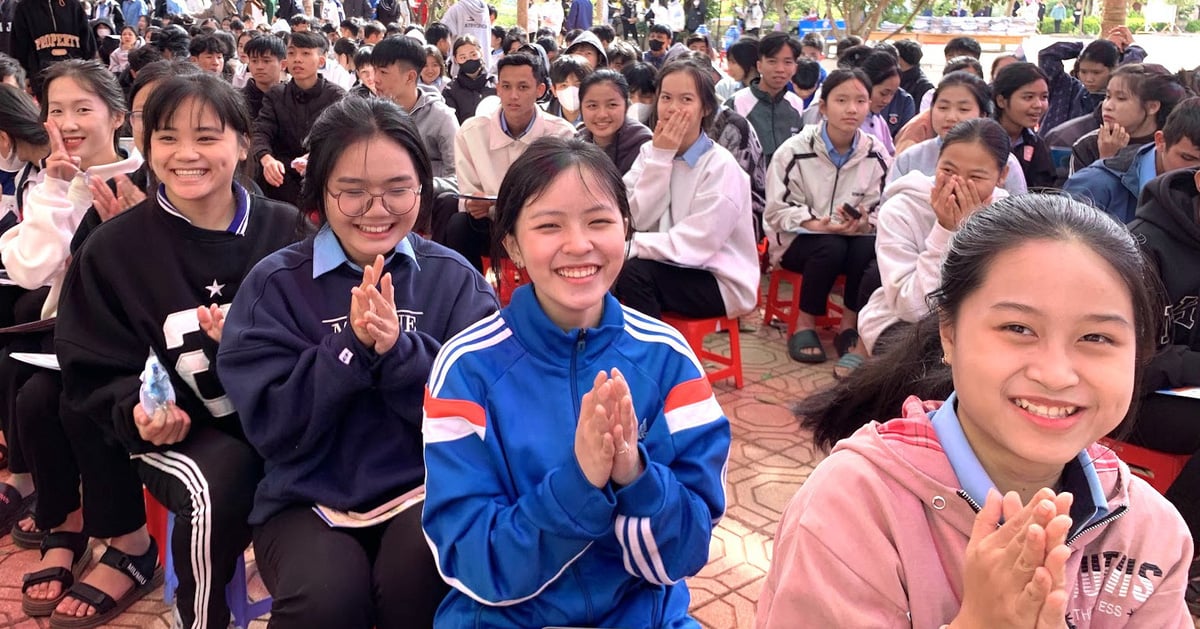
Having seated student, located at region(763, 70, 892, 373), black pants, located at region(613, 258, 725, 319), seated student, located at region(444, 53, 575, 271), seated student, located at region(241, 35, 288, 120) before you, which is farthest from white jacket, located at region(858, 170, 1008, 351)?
seated student, located at region(241, 35, 288, 120)

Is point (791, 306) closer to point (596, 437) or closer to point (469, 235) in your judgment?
point (469, 235)

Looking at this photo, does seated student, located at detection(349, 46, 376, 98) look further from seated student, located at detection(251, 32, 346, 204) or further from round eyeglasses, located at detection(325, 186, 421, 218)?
round eyeglasses, located at detection(325, 186, 421, 218)

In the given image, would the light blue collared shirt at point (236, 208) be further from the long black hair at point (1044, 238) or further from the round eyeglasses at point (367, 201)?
the long black hair at point (1044, 238)

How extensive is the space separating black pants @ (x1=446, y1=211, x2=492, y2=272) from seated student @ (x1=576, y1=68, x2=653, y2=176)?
745 mm

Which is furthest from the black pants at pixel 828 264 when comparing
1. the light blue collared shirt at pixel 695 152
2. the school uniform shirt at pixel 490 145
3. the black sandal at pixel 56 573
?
the black sandal at pixel 56 573

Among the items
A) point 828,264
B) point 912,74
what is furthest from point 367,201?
point 912,74

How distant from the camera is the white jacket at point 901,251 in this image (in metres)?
3.30

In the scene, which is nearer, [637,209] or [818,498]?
[818,498]

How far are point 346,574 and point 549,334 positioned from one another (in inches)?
23.8

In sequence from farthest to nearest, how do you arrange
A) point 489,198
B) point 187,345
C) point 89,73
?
point 489,198, point 89,73, point 187,345

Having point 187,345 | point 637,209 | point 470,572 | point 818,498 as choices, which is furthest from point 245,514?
point 637,209

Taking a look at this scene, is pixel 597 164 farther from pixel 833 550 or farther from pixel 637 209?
pixel 637 209

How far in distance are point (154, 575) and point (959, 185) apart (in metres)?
2.69

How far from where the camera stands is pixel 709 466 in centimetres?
152
